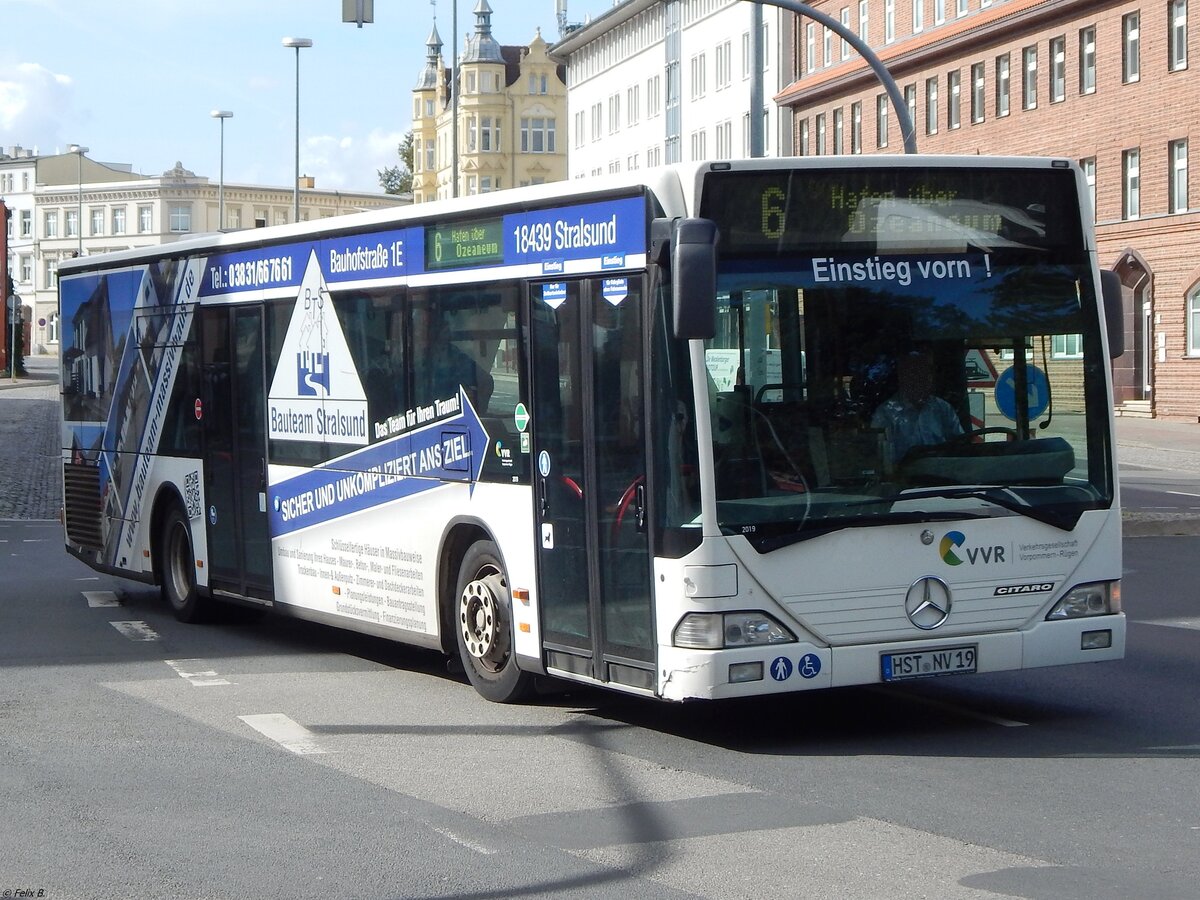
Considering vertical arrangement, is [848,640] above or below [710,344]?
below

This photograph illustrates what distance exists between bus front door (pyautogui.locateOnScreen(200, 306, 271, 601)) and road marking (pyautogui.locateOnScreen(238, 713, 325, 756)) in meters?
3.22

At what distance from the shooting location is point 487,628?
10.2 m

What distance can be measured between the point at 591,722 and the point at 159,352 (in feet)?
22.1

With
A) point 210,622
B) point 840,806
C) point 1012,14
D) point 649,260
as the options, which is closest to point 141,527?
point 210,622

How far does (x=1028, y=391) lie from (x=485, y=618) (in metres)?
3.24

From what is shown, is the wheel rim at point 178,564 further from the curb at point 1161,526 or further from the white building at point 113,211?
the white building at point 113,211

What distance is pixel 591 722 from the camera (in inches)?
383

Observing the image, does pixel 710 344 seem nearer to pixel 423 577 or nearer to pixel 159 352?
pixel 423 577

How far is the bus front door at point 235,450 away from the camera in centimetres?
1326

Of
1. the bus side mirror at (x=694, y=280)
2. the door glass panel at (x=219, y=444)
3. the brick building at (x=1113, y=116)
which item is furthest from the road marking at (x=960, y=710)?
the brick building at (x=1113, y=116)

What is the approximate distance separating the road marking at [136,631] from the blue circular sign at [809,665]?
6.69m

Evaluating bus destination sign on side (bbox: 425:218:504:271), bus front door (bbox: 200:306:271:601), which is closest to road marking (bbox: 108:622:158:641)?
bus front door (bbox: 200:306:271:601)

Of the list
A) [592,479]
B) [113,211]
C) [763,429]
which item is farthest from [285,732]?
[113,211]

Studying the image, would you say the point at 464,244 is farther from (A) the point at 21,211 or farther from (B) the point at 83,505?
(A) the point at 21,211
